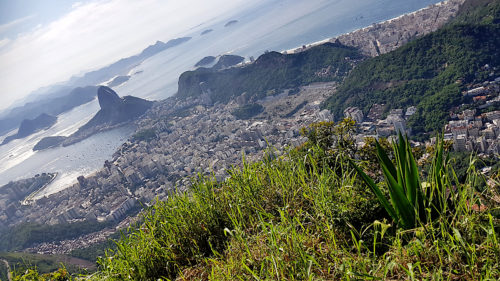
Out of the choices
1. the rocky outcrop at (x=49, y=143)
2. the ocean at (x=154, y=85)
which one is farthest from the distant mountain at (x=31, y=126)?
the rocky outcrop at (x=49, y=143)

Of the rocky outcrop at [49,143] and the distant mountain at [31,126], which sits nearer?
the rocky outcrop at [49,143]

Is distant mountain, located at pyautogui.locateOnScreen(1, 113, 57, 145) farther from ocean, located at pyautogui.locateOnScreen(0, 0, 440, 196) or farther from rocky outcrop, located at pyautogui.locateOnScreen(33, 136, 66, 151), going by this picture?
rocky outcrop, located at pyautogui.locateOnScreen(33, 136, 66, 151)

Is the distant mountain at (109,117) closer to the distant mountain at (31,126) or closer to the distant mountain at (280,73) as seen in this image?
the distant mountain at (280,73)

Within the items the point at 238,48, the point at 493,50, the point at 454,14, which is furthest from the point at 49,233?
the point at 238,48

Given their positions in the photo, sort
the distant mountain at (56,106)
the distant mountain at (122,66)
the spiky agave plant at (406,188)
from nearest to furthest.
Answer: the spiky agave plant at (406,188), the distant mountain at (56,106), the distant mountain at (122,66)

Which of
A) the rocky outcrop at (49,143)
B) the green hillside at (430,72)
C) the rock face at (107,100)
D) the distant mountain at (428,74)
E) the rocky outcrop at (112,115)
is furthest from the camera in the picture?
the rock face at (107,100)

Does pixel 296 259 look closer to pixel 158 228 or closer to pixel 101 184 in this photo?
pixel 158 228
